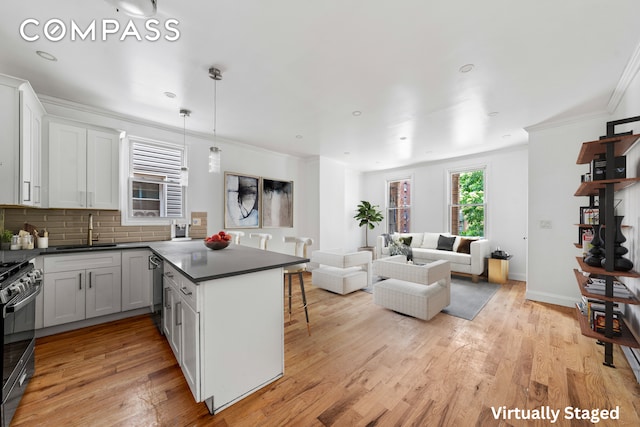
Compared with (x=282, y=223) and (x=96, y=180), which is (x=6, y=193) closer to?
(x=96, y=180)

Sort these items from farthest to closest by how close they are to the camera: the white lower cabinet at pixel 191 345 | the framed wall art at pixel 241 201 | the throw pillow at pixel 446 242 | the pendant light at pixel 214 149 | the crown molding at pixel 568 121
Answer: the throw pillow at pixel 446 242 → the framed wall art at pixel 241 201 → the crown molding at pixel 568 121 → the pendant light at pixel 214 149 → the white lower cabinet at pixel 191 345

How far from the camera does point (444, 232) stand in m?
6.26

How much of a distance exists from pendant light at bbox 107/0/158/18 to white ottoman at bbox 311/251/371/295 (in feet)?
11.3

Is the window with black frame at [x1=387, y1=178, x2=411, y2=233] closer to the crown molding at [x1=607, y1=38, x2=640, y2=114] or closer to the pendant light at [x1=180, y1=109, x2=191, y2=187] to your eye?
the crown molding at [x1=607, y1=38, x2=640, y2=114]

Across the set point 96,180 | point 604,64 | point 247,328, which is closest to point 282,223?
point 96,180

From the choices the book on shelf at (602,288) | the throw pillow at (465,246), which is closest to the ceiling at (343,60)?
the book on shelf at (602,288)

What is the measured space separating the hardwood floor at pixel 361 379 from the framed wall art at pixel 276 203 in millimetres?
2751

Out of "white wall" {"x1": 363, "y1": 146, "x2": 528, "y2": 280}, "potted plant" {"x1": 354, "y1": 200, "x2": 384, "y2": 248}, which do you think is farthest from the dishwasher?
"white wall" {"x1": 363, "y1": 146, "x2": 528, "y2": 280}

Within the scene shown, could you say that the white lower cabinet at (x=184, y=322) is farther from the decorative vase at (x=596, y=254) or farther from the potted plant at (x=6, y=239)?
Result: the decorative vase at (x=596, y=254)

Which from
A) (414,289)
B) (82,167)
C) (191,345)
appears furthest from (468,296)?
(82,167)

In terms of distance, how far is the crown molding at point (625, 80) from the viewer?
2.16 meters

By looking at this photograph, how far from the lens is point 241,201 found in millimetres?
4832

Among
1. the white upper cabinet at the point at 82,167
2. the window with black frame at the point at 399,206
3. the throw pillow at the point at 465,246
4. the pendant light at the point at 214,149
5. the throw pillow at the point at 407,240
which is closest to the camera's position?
the pendant light at the point at 214,149

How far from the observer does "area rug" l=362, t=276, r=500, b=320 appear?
3357mm
